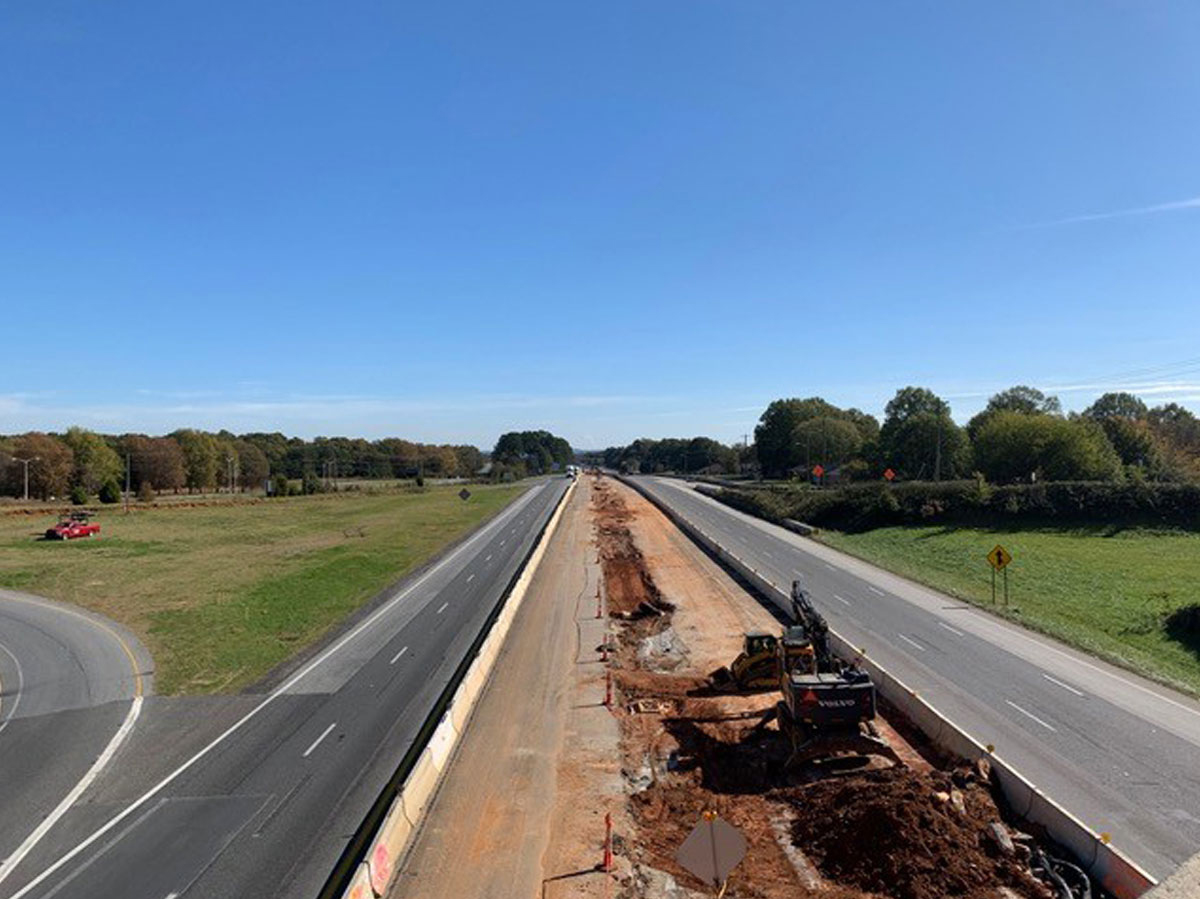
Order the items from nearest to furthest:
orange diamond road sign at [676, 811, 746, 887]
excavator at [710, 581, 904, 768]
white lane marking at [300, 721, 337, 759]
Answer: orange diamond road sign at [676, 811, 746, 887] → excavator at [710, 581, 904, 768] → white lane marking at [300, 721, 337, 759]

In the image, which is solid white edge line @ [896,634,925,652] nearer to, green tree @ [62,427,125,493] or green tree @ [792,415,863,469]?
green tree @ [792,415,863,469]

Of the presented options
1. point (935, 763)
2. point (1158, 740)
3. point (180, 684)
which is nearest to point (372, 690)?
point (180, 684)

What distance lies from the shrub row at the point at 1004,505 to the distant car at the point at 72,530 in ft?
213

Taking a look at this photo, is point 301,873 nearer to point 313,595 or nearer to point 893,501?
point 313,595

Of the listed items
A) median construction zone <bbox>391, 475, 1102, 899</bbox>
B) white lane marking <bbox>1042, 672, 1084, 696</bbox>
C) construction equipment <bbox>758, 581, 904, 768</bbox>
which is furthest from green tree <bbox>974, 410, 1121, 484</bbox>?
construction equipment <bbox>758, 581, 904, 768</bbox>

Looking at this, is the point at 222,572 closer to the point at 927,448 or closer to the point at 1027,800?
the point at 1027,800

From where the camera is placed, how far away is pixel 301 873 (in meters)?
14.9

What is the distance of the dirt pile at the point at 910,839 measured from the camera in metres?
13.9

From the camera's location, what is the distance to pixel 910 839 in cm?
1457

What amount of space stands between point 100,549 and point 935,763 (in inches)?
2504

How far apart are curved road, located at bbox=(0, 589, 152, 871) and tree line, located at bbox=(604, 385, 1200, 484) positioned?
81.0 m

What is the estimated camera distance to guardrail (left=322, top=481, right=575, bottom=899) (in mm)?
13705

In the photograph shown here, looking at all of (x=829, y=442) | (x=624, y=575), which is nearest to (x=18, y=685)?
(x=624, y=575)

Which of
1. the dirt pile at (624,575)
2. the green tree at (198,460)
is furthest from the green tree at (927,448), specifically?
the green tree at (198,460)
